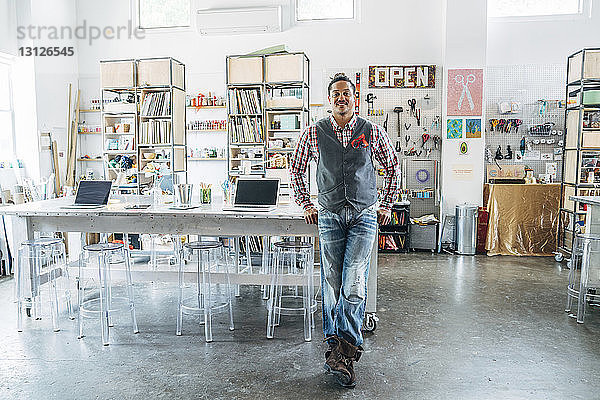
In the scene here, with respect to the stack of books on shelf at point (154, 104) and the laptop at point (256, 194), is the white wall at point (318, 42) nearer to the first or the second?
the stack of books on shelf at point (154, 104)

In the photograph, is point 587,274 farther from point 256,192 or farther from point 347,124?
point 256,192

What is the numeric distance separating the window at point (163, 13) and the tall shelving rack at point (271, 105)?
1.99 meters

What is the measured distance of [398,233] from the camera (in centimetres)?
688

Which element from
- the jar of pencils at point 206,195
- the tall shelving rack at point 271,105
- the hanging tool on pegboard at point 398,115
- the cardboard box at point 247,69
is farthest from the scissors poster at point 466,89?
the jar of pencils at point 206,195

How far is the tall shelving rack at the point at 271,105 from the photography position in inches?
254

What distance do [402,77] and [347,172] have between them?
4.93 metres

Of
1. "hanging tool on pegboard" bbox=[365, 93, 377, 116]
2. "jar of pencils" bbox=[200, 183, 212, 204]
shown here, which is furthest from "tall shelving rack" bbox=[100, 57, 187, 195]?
"hanging tool on pegboard" bbox=[365, 93, 377, 116]

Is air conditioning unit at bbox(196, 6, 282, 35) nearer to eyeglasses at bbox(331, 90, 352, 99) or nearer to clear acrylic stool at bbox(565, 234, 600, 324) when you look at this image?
eyeglasses at bbox(331, 90, 352, 99)

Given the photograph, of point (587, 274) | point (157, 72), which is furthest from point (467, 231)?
point (157, 72)

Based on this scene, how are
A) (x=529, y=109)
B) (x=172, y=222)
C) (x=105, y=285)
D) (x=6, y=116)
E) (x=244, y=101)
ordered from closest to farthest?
(x=105, y=285), (x=172, y=222), (x=244, y=101), (x=6, y=116), (x=529, y=109)

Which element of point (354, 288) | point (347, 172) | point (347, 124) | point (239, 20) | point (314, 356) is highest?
point (239, 20)

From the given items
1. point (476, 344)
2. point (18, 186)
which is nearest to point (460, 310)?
point (476, 344)

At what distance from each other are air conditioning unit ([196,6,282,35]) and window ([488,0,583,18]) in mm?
3200

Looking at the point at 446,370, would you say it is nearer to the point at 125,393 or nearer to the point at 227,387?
the point at 227,387
